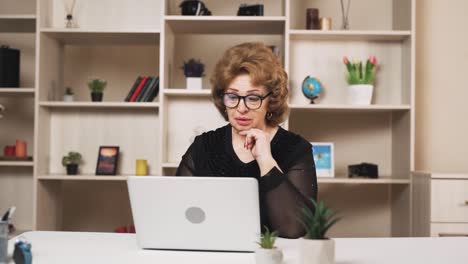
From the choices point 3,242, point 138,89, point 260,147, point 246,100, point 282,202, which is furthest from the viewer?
point 138,89

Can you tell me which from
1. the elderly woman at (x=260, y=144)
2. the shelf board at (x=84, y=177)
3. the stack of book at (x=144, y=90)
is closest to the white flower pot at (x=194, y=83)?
the stack of book at (x=144, y=90)

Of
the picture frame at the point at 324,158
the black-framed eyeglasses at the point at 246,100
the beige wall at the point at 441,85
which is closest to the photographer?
the black-framed eyeglasses at the point at 246,100

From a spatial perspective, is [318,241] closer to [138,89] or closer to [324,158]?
[324,158]

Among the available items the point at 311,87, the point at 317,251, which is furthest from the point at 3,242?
the point at 311,87

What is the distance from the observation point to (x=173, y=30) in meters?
3.86

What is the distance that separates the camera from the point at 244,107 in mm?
2186

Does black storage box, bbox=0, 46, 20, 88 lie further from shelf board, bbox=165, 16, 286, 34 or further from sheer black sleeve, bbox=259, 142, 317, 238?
sheer black sleeve, bbox=259, 142, 317, 238

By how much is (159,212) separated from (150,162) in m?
2.32

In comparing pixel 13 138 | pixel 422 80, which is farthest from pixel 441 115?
pixel 13 138

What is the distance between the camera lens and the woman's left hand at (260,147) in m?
2.05

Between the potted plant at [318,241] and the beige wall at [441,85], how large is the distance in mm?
2766

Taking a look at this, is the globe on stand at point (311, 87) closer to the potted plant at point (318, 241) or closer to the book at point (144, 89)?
the book at point (144, 89)

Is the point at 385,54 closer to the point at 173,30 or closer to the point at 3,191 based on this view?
the point at 173,30

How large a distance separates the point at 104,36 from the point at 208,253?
241 centimetres
